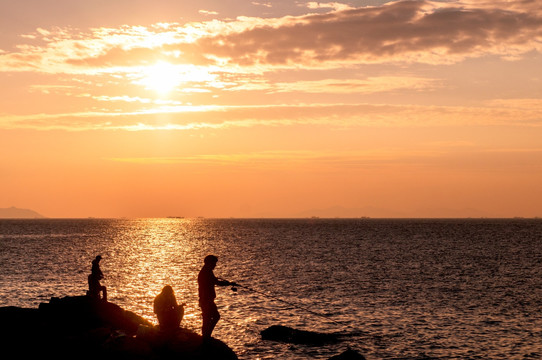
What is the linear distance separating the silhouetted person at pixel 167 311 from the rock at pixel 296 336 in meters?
11.9

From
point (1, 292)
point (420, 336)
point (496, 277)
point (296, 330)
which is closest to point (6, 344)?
point (296, 330)

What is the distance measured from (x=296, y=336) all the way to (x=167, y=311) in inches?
504

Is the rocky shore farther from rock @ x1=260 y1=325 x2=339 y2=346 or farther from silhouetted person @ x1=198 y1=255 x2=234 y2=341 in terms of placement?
rock @ x1=260 y1=325 x2=339 y2=346

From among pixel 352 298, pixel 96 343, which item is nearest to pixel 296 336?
pixel 96 343

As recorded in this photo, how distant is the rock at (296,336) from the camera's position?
3152 centimetres

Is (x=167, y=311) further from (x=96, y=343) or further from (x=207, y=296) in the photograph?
(x=96, y=343)

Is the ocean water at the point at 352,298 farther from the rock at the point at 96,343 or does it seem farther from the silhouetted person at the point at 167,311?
the rock at the point at 96,343

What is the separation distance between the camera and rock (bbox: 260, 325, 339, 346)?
31.5 metres

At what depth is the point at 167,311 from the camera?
20.8 metres

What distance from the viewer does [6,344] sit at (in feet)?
68.8

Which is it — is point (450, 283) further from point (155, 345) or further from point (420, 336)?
point (155, 345)

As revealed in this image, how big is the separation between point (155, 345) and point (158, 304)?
1401mm

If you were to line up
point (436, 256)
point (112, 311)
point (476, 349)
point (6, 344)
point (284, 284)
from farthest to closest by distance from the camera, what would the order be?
point (436, 256) → point (284, 284) → point (476, 349) → point (112, 311) → point (6, 344)

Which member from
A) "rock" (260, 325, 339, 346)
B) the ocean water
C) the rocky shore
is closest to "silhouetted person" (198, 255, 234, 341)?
the rocky shore
